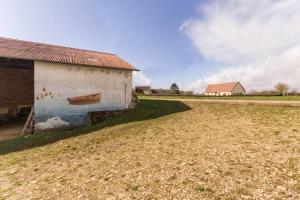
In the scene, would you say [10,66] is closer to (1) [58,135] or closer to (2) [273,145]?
(1) [58,135]

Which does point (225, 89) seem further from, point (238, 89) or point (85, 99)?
point (85, 99)

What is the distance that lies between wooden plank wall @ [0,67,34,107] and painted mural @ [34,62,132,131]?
468cm

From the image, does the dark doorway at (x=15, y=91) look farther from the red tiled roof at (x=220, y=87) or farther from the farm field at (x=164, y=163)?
the red tiled roof at (x=220, y=87)

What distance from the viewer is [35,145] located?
10117mm

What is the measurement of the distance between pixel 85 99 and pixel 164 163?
10829mm

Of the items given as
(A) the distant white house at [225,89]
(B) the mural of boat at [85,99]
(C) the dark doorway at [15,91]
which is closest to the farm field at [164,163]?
(B) the mural of boat at [85,99]

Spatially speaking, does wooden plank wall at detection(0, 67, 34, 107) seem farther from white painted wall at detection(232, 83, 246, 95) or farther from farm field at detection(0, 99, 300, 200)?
white painted wall at detection(232, 83, 246, 95)

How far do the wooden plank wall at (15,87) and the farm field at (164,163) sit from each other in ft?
23.3

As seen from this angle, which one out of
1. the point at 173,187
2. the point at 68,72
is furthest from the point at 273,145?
the point at 68,72

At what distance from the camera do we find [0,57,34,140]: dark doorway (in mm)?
15938

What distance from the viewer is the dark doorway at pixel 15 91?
15938 mm

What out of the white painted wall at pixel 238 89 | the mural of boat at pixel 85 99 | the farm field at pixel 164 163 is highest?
the white painted wall at pixel 238 89

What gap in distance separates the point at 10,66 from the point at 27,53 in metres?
3.74

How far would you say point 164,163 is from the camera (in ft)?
20.8
